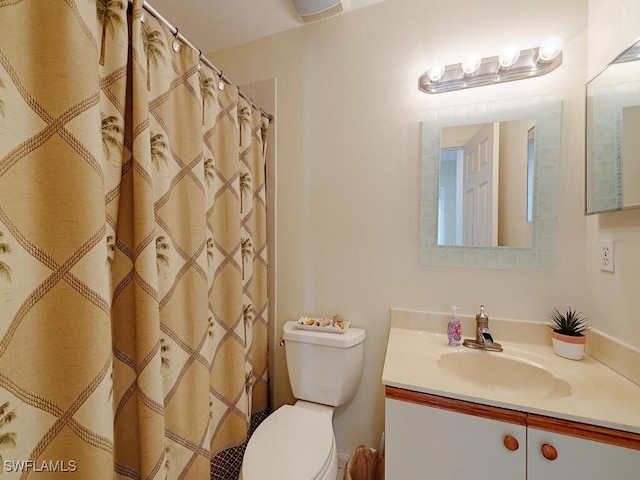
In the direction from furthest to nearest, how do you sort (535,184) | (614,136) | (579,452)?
(535,184)
(614,136)
(579,452)

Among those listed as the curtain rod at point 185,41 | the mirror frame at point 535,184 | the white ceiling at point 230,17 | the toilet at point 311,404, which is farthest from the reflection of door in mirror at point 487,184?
the curtain rod at point 185,41

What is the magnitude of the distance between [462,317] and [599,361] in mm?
474

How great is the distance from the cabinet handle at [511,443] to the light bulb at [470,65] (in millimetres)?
1416

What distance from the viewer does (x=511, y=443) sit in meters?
0.76

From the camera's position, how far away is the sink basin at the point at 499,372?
98cm

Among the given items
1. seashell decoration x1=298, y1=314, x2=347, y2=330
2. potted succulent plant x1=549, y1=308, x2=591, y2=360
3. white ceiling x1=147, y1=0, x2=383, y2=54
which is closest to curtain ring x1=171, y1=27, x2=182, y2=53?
white ceiling x1=147, y1=0, x2=383, y2=54

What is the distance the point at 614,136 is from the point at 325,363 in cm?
149

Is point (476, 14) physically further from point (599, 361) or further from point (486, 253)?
point (599, 361)

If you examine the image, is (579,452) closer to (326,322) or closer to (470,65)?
(326,322)

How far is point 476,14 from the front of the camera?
1236mm

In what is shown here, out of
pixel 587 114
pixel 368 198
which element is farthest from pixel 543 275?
pixel 368 198

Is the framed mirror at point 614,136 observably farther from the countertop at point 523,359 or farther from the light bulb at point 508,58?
the countertop at point 523,359

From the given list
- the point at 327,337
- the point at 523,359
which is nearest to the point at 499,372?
the point at 523,359

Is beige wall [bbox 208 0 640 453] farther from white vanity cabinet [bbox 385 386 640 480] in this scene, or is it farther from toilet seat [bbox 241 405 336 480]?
white vanity cabinet [bbox 385 386 640 480]
